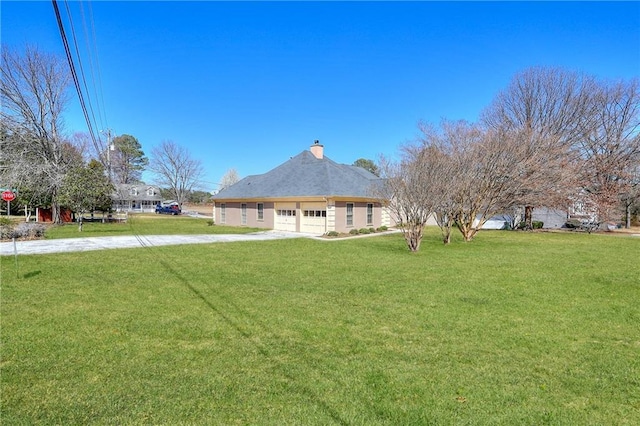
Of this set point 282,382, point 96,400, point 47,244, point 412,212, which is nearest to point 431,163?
point 412,212

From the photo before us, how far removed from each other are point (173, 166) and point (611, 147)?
47579mm

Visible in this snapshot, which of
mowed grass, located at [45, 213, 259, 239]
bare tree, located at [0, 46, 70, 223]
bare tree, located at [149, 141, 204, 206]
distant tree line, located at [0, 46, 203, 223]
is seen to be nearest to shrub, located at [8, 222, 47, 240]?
mowed grass, located at [45, 213, 259, 239]

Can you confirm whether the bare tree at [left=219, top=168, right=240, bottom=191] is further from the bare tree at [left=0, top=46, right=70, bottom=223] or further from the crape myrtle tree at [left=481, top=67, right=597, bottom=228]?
the crape myrtle tree at [left=481, top=67, right=597, bottom=228]

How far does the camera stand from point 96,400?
8.91ft

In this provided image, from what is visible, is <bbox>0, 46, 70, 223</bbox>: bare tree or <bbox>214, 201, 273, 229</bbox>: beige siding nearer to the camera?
<bbox>0, 46, 70, 223</bbox>: bare tree

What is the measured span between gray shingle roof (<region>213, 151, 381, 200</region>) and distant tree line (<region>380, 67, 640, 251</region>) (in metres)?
3.69

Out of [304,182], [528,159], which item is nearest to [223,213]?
[304,182]

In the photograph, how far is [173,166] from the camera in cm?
4853

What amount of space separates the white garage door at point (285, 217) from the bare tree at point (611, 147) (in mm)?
18407

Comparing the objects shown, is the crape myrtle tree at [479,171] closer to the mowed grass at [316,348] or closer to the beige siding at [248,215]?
the mowed grass at [316,348]

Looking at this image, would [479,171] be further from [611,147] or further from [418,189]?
[611,147]

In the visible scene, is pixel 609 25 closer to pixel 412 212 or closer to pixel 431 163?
pixel 431 163

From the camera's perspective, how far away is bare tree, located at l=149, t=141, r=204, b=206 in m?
47.4

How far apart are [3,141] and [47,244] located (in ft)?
44.8
